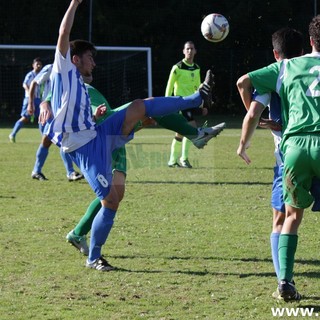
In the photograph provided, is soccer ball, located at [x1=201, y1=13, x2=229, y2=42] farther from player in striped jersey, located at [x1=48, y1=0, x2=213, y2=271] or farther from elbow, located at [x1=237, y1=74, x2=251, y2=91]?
elbow, located at [x1=237, y1=74, x2=251, y2=91]

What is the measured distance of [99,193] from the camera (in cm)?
590

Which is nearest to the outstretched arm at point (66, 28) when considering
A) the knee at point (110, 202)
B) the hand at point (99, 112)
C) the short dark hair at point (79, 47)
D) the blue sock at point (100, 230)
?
the short dark hair at point (79, 47)

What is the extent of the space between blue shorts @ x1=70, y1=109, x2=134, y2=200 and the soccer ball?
145 inches

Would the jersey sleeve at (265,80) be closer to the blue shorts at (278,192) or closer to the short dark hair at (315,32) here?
the short dark hair at (315,32)

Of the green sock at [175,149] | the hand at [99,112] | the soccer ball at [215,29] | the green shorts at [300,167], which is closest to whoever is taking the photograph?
the green shorts at [300,167]

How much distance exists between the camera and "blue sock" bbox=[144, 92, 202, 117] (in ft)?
19.7

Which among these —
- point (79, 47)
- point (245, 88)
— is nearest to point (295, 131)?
point (245, 88)

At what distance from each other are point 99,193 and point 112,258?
29.5 inches

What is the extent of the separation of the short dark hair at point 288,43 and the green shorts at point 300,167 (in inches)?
25.0

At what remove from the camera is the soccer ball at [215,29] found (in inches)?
372

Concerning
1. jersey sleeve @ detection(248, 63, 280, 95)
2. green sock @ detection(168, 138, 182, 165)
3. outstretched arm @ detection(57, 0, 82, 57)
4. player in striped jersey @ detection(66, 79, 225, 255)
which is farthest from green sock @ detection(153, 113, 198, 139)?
green sock @ detection(168, 138, 182, 165)

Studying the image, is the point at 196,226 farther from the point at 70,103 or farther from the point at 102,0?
the point at 102,0

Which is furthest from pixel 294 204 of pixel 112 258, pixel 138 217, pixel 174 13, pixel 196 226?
pixel 174 13

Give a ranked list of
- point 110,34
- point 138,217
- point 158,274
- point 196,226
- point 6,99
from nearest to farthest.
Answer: point 158,274
point 196,226
point 138,217
point 6,99
point 110,34
